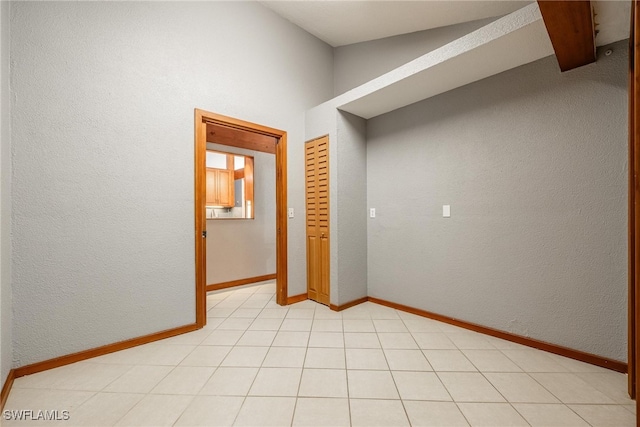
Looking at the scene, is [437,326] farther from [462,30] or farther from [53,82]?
[53,82]

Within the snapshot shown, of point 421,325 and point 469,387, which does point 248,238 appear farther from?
point 469,387

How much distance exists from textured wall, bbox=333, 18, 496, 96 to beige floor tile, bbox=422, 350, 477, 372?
9.86 feet

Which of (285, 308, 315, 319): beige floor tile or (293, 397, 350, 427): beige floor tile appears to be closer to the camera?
(293, 397, 350, 427): beige floor tile

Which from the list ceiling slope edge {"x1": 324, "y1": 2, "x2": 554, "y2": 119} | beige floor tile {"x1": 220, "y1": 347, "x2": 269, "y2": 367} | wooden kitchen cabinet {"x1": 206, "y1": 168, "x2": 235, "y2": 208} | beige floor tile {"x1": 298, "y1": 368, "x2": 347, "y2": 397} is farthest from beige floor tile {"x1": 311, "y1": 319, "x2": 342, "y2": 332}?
wooden kitchen cabinet {"x1": 206, "y1": 168, "x2": 235, "y2": 208}

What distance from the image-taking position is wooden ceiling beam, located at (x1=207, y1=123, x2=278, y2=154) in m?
3.21

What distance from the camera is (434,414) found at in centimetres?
139

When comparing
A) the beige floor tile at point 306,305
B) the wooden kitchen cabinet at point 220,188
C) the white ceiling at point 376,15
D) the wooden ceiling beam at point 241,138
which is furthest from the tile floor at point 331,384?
the white ceiling at point 376,15

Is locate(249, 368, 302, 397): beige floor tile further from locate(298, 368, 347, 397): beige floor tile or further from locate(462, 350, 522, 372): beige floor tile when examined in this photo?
locate(462, 350, 522, 372): beige floor tile

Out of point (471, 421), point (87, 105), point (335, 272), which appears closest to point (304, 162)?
point (335, 272)

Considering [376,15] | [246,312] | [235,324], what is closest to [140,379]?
[235,324]

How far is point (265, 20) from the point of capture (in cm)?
309

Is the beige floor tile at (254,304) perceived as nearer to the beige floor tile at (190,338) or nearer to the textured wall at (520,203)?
the beige floor tile at (190,338)

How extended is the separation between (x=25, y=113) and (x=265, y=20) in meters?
2.48

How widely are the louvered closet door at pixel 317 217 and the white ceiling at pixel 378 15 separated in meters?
1.41
